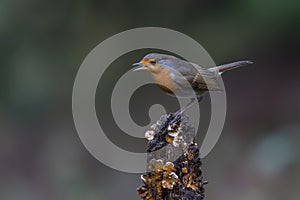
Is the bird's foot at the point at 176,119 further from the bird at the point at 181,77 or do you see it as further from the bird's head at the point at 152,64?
the bird's head at the point at 152,64

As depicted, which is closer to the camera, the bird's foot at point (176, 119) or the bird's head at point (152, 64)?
the bird's foot at point (176, 119)

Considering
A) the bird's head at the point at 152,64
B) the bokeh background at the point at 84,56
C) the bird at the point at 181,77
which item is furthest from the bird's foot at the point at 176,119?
the bokeh background at the point at 84,56

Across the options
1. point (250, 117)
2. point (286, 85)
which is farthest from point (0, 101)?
point (286, 85)

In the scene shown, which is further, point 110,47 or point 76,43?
point 76,43

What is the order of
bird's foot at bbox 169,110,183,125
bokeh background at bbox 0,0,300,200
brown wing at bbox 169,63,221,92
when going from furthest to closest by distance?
bokeh background at bbox 0,0,300,200 < brown wing at bbox 169,63,221,92 < bird's foot at bbox 169,110,183,125

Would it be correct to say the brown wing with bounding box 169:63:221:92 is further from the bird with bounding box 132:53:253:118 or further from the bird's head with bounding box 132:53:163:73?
the bird's head with bounding box 132:53:163:73

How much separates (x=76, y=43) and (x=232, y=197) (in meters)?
2.83

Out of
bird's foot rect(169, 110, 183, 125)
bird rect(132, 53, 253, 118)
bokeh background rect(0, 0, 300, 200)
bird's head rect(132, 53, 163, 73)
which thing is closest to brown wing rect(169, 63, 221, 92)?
bird rect(132, 53, 253, 118)

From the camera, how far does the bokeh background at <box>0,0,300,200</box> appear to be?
6.64 metres

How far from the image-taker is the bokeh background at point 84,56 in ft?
21.8

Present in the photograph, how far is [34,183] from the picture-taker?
20.5 ft

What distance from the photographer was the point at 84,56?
23.7 ft

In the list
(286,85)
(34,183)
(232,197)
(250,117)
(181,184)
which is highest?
(286,85)

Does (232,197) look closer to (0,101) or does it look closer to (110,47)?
(110,47)
